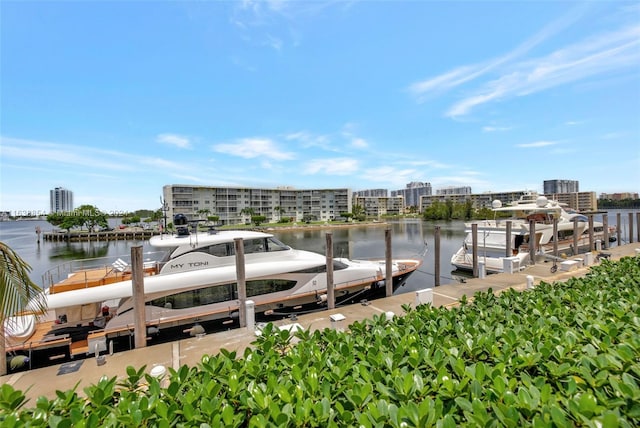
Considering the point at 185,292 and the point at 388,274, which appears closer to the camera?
the point at 185,292

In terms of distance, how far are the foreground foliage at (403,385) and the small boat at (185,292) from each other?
613cm

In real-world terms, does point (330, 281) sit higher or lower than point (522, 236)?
lower

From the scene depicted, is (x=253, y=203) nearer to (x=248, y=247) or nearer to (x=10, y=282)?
(x=248, y=247)

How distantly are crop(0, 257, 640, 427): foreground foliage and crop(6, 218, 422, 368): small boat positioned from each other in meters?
6.13

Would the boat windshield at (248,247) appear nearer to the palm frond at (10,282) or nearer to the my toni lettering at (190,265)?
the my toni lettering at (190,265)

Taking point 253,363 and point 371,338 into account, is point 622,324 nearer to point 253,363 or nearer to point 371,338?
point 371,338

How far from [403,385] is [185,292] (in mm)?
9100

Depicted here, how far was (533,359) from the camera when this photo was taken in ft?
8.49

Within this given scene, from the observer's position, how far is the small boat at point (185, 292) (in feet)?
27.0

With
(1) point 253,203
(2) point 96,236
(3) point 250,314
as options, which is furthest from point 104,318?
(1) point 253,203

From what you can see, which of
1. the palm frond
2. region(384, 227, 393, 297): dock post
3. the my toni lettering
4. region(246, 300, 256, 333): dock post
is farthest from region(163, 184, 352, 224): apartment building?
the palm frond

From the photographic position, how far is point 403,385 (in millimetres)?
2283

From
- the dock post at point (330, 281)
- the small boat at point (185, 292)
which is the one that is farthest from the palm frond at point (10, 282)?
the dock post at point (330, 281)

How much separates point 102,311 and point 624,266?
46.5ft
